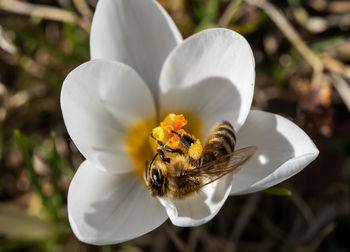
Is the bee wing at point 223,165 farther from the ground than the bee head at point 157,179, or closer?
farther from the ground

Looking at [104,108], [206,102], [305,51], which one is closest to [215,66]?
[206,102]

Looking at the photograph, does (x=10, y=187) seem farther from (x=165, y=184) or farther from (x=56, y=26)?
(x=165, y=184)

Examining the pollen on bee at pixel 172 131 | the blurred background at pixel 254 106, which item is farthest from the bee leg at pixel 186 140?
the blurred background at pixel 254 106

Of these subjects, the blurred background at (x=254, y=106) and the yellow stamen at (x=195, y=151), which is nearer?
the yellow stamen at (x=195, y=151)

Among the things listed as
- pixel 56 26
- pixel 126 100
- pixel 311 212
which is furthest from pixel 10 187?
pixel 311 212

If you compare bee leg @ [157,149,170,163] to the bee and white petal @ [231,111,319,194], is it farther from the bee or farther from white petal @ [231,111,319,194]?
white petal @ [231,111,319,194]

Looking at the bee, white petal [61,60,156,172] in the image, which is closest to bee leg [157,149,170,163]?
the bee

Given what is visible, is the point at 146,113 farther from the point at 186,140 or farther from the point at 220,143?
the point at 220,143

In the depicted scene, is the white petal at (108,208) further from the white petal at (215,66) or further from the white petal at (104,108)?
the white petal at (215,66)
